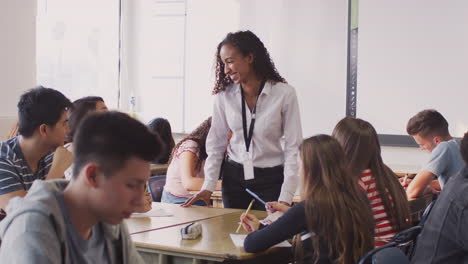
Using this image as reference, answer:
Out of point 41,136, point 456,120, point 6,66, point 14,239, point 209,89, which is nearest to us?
point 14,239

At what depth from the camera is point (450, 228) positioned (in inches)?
96.6

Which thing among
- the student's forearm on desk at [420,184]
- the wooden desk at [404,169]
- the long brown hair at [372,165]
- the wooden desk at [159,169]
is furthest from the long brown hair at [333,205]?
the wooden desk at [404,169]

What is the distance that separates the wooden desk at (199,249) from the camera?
2404mm

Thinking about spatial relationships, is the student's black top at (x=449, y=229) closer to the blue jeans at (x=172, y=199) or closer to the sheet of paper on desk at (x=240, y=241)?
the sheet of paper on desk at (x=240, y=241)

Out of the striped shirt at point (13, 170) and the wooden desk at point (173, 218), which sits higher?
the striped shirt at point (13, 170)

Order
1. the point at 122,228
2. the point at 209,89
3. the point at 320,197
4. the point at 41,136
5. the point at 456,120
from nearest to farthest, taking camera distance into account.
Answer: the point at 122,228
the point at 320,197
the point at 41,136
the point at 456,120
the point at 209,89

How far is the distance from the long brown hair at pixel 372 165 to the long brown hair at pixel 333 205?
357 mm

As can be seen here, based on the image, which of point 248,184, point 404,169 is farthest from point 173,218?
point 404,169

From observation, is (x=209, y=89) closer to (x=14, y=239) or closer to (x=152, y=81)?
(x=152, y=81)

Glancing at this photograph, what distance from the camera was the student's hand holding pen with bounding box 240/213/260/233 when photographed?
2.76 metres

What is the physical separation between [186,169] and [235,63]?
3.48 feet

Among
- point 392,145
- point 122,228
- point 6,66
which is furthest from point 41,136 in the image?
point 392,145

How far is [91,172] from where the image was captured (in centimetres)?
144

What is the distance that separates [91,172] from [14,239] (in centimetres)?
23
